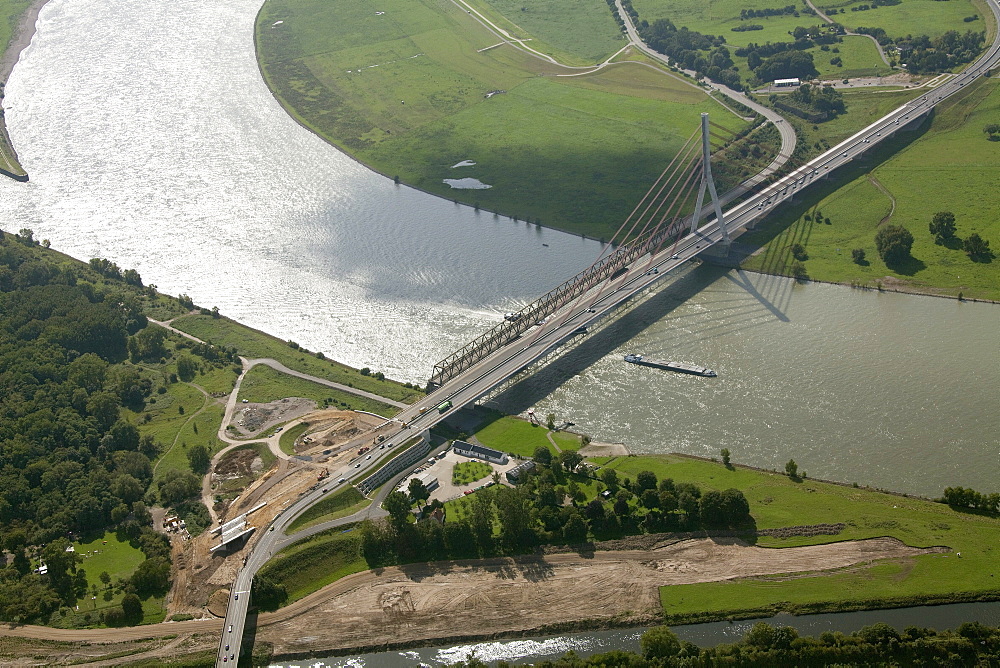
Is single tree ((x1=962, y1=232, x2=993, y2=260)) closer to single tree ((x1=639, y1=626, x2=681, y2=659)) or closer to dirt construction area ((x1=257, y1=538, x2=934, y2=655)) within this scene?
dirt construction area ((x1=257, y1=538, x2=934, y2=655))

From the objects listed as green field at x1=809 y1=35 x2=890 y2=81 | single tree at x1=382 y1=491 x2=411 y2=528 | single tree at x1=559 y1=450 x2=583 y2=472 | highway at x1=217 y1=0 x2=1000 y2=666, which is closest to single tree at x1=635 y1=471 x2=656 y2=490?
single tree at x1=559 y1=450 x2=583 y2=472

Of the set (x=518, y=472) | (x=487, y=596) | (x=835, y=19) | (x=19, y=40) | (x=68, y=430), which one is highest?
(x=19, y=40)

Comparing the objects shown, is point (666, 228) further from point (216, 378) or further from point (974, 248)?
point (216, 378)

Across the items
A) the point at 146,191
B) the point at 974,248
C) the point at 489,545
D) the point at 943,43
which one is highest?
the point at 943,43

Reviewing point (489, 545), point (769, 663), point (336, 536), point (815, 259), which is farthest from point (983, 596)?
point (815, 259)

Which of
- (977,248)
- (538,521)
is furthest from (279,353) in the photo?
(977,248)

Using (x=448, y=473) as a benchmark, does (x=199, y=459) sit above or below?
above

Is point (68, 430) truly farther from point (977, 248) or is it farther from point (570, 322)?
point (977, 248)
